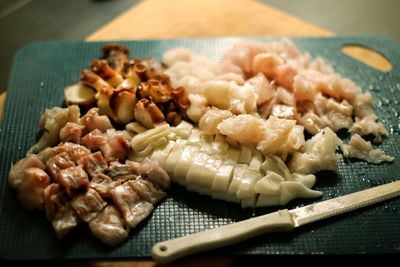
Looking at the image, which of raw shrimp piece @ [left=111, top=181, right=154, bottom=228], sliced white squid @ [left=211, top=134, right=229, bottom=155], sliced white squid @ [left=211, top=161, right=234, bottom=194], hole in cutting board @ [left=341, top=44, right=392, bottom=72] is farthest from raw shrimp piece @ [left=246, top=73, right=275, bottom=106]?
raw shrimp piece @ [left=111, top=181, right=154, bottom=228]

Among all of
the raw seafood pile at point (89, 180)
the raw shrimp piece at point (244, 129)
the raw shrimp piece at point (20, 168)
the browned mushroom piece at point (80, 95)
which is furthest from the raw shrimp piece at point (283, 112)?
the raw shrimp piece at point (20, 168)

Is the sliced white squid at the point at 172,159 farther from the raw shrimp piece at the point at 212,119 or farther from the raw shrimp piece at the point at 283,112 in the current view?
the raw shrimp piece at the point at 283,112

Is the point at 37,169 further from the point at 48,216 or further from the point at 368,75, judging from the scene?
the point at 368,75

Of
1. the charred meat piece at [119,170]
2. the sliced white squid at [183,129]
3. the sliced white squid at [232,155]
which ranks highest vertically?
the sliced white squid at [232,155]

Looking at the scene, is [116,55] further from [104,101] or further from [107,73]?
[104,101]

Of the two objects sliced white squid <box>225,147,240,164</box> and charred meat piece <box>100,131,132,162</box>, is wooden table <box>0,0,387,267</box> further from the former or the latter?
sliced white squid <box>225,147,240,164</box>

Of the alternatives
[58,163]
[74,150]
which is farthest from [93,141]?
[58,163]
